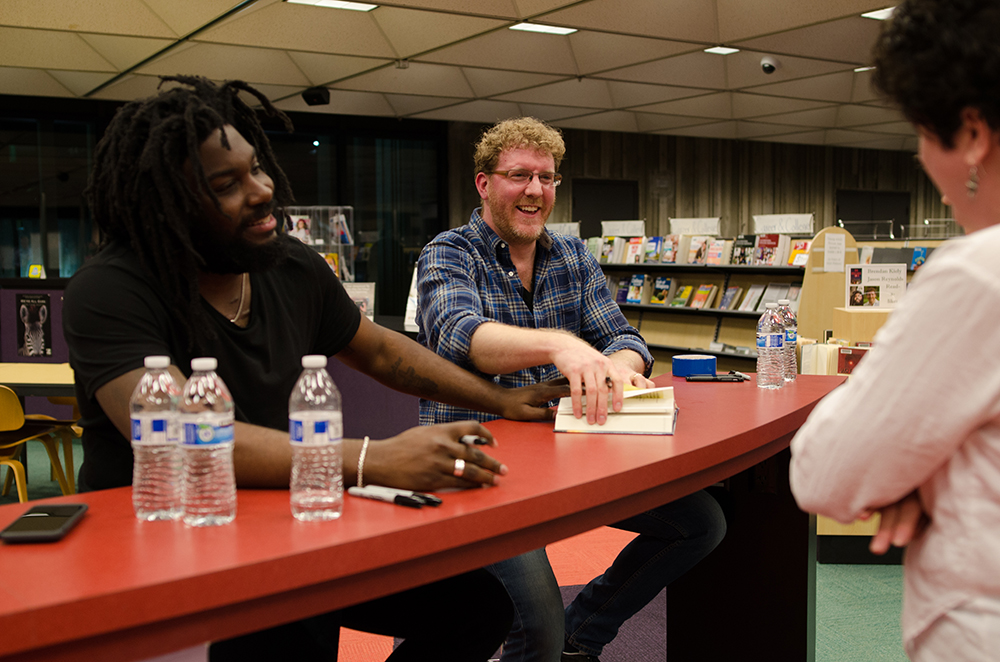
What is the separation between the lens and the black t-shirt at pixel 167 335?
1.36 m

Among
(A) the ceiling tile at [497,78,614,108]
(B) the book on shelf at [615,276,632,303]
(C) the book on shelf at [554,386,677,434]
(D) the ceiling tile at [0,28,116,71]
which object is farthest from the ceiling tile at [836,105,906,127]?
(C) the book on shelf at [554,386,677,434]

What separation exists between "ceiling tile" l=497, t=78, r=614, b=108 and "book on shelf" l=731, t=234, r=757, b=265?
2.74m

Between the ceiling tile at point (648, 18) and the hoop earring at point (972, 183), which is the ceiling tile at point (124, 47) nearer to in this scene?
the ceiling tile at point (648, 18)

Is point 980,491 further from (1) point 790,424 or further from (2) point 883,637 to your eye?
(2) point 883,637

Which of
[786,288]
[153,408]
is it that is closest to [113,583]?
[153,408]

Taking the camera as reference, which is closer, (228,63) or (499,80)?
(228,63)

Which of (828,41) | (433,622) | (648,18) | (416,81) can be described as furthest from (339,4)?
(433,622)

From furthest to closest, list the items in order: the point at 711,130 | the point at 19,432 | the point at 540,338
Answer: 1. the point at 711,130
2. the point at 19,432
3. the point at 540,338

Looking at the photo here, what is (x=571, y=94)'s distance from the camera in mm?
9109

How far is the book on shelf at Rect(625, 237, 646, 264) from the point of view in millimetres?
8195

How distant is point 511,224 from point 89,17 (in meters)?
5.79

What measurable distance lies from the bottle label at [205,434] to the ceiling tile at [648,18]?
19.6ft

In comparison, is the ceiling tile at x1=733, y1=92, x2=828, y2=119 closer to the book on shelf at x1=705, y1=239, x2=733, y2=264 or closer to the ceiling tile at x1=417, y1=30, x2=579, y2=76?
the ceiling tile at x1=417, y1=30, x2=579, y2=76

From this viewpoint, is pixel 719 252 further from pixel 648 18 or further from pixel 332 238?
pixel 332 238
